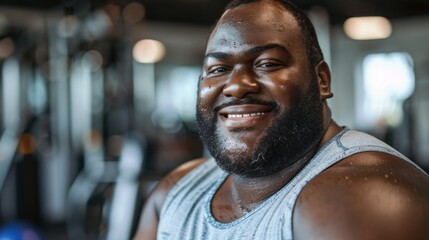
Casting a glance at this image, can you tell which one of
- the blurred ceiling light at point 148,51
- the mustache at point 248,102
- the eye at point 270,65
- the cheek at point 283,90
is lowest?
the blurred ceiling light at point 148,51

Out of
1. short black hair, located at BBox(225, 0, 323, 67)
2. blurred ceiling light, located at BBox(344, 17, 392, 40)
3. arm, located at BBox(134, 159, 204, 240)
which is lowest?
blurred ceiling light, located at BBox(344, 17, 392, 40)

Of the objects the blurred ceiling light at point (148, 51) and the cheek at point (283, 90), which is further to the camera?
the blurred ceiling light at point (148, 51)

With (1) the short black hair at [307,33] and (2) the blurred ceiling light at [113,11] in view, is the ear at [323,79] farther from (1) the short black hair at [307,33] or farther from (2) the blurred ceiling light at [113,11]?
(2) the blurred ceiling light at [113,11]

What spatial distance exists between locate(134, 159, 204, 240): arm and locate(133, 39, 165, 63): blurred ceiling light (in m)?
7.79

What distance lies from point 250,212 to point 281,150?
0.15 meters

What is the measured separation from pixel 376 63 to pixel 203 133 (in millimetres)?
10043

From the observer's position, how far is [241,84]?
1.31 metres

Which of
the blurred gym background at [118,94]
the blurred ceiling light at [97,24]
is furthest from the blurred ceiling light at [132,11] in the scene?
the blurred ceiling light at [97,24]

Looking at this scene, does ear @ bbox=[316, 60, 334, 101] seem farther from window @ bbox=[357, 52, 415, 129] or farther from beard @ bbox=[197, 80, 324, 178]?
window @ bbox=[357, 52, 415, 129]

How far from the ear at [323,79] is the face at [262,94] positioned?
1.3 inches

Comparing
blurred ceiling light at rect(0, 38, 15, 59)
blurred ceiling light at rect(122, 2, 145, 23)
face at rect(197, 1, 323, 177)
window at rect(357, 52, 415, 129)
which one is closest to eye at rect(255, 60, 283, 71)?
face at rect(197, 1, 323, 177)

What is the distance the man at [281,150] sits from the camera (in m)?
1.10

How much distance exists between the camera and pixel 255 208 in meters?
1.36

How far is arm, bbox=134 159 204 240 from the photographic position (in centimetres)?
173
